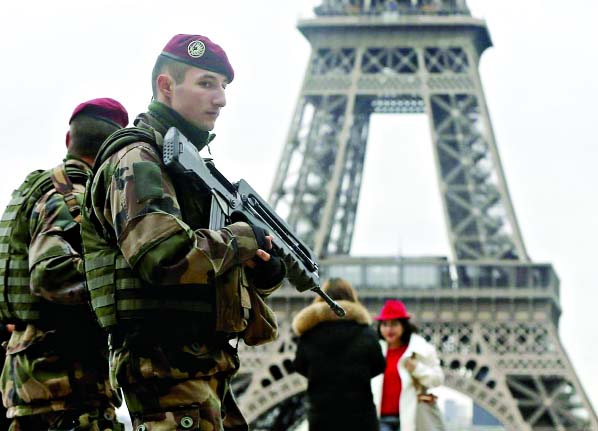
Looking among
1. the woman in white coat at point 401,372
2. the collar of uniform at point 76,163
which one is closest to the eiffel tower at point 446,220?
the woman in white coat at point 401,372

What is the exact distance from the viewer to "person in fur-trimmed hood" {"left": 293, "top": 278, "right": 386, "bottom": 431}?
10.9 m

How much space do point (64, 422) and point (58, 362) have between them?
1.00ft

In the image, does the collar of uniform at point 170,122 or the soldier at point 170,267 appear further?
the collar of uniform at point 170,122

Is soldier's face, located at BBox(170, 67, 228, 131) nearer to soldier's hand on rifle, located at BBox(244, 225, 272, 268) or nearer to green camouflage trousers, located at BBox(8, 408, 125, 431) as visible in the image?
soldier's hand on rifle, located at BBox(244, 225, 272, 268)

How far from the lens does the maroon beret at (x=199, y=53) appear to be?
651cm

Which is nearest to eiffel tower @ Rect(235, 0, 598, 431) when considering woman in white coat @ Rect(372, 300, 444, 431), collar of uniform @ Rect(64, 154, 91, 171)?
woman in white coat @ Rect(372, 300, 444, 431)

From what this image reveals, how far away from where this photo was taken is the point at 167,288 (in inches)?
244

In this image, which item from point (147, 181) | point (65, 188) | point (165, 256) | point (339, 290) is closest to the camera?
point (165, 256)

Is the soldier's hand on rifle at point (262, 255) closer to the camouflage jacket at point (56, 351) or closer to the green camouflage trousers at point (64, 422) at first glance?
the camouflage jacket at point (56, 351)

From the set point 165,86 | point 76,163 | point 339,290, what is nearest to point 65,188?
point 76,163

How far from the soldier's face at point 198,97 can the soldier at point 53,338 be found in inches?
56.6

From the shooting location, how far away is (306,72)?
4275cm

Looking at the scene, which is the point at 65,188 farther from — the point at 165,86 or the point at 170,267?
the point at 170,267

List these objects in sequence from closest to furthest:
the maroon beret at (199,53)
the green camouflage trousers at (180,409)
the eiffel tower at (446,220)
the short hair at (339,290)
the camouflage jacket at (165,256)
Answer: the camouflage jacket at (165,256) → the green camouflage trousers at (180,409) → the maroon beret at (199,53) → the short hair at (339,290) → the eiffel tower at (446,220)
